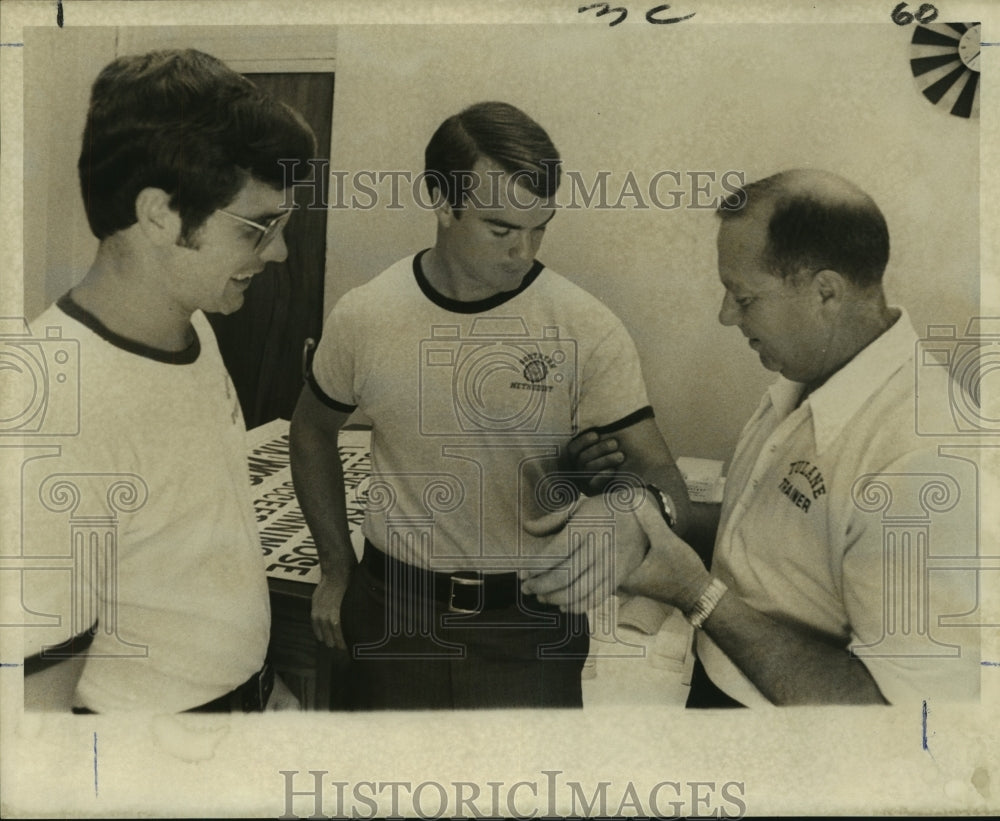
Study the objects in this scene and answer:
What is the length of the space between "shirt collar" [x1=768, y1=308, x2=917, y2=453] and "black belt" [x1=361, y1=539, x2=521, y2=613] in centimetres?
62

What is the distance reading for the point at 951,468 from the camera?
6.54 ft

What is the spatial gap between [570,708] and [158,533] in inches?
33.9

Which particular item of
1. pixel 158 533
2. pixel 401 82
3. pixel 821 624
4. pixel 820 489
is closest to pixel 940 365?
pixel 820 489

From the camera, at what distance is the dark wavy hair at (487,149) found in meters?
1.93

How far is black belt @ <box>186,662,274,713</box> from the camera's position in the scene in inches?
78.2

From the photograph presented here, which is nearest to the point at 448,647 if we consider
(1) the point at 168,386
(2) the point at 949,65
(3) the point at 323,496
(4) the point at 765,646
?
(3) the point at 323,496

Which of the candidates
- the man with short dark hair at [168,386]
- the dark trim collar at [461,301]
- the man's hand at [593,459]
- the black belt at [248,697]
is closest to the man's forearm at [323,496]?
the man with short dark hair at [168,386]

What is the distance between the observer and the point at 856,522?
1.95m

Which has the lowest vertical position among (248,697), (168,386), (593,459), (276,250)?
(248,697)

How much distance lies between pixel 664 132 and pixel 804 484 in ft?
2.36

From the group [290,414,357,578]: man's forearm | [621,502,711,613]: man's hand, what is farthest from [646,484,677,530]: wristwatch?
[290,414,357,578]: man's forearm

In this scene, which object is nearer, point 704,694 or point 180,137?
point 180,137

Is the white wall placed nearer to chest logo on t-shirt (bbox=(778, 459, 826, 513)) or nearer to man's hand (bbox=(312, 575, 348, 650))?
chest logo on t-shirt (bbox=(778, 459, 826, 513))

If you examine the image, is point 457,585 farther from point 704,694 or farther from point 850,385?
point 850,385
